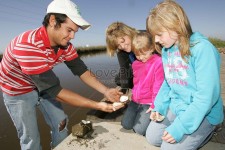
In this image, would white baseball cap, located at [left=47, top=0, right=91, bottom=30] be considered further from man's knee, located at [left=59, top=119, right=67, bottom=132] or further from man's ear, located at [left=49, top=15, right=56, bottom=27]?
man's knee, located at [left=59, top=119, right=67, bottom=132]

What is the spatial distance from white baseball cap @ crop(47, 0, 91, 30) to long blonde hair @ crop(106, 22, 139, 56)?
1.16m

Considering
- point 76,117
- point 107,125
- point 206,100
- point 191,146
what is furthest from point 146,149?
point 76,117

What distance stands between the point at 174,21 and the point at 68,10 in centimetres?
117

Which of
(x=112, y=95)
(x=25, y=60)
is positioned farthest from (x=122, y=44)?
(x=25, y=60)

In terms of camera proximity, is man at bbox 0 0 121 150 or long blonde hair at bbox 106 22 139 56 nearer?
man at bbox 0 0 121 150

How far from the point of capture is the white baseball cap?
230 centimetres

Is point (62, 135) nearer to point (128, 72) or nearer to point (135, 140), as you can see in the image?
point (135, 140)

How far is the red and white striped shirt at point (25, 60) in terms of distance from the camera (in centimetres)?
231

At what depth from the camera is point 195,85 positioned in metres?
2.11

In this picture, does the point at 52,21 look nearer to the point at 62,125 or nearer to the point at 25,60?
the point at 25,60

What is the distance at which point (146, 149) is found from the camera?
2.57 meters

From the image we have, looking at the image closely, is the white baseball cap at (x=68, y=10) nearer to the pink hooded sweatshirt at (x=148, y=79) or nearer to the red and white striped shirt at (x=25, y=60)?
the red and white striped shirt at (x=25, y=60)

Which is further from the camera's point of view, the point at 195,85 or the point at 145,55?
the point at 145,55

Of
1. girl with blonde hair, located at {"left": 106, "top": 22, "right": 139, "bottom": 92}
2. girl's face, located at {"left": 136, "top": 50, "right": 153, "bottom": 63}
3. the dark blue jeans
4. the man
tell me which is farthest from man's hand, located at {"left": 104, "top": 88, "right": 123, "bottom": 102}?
girl with blonde hair, located at {"left": 106, "top": 22, "right": 139, "bottom": 92}
